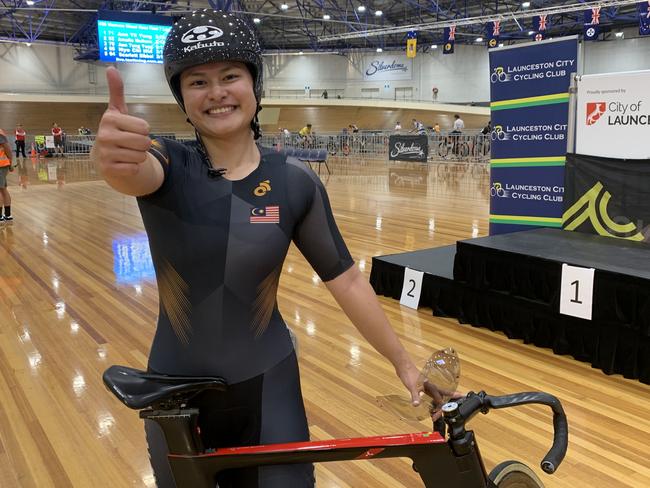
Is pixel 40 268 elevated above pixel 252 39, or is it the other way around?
pixel 252 39

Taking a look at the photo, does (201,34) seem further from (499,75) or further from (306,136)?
(306,136)

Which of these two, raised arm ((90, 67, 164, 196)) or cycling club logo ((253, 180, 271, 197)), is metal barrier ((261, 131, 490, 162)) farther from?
raised arm ((90, 67, 164, 196))

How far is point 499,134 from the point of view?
5379 mm

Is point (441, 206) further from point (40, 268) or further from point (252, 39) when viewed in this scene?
point (252, 39)

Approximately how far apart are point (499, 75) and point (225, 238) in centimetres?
470

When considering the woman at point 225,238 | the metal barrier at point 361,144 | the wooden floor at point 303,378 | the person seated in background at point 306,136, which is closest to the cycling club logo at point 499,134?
the wooden floor at point 303,378

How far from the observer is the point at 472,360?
373 cm

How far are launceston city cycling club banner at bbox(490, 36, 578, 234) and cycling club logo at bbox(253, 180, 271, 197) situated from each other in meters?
4.25

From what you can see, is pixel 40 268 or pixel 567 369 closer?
pixel 567 369

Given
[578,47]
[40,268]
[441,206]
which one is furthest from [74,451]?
[441,206]

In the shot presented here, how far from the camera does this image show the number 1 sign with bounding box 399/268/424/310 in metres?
4.79

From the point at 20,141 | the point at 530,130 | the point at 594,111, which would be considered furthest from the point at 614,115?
the point at 20,141

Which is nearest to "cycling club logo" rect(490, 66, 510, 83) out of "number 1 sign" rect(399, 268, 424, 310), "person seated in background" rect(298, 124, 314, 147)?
"number 1 sign" rect(399, 268, 424, 310)

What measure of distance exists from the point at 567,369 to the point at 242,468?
2.89 m
